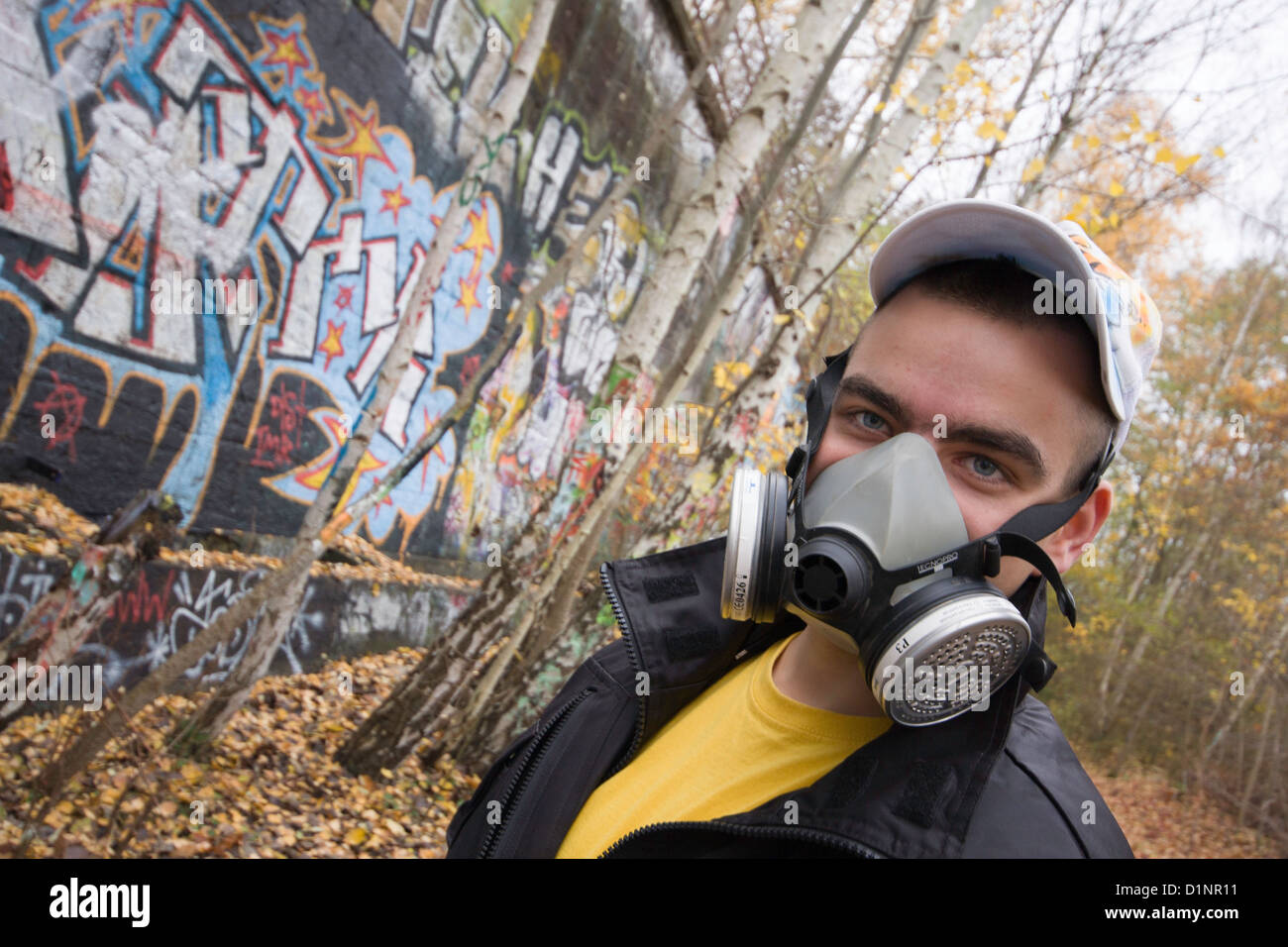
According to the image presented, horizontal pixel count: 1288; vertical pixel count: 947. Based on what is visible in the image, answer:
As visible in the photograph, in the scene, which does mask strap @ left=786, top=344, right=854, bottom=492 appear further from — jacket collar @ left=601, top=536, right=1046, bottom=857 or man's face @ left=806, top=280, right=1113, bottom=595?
jacket collar @ left=601, top=536, right=1046, bottom=857

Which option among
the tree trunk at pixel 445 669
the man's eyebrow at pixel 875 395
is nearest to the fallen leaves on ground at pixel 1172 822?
the tree trunk at pixel 445 669

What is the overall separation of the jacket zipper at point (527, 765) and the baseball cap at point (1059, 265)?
1.18 m

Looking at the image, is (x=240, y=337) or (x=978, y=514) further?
(x=240, y=337)

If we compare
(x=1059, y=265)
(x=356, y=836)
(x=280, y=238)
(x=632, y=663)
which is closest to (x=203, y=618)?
(x=356, y=836)

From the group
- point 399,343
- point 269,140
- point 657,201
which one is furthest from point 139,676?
point 657,201

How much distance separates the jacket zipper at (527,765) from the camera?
1614 mm

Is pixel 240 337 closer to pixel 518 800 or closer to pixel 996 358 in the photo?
pixel 518 800

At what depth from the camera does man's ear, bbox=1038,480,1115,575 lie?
146 cm

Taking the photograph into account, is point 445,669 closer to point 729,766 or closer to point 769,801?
point 729,766

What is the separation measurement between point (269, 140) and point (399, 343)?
2295 mm

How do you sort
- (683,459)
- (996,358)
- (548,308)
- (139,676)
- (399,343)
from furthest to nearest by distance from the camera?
(683,459) → (548,308) → (139,676) → (399,343) → (996,358)

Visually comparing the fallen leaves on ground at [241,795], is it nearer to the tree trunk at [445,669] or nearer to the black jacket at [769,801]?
the tree trunk at [445,669]

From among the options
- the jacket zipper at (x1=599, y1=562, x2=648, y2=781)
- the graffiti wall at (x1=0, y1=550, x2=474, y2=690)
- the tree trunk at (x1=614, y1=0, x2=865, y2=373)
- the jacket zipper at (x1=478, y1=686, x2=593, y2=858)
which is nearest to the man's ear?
the jacket zipper at (x1=599, y1=562, x2=648, y2=781)
